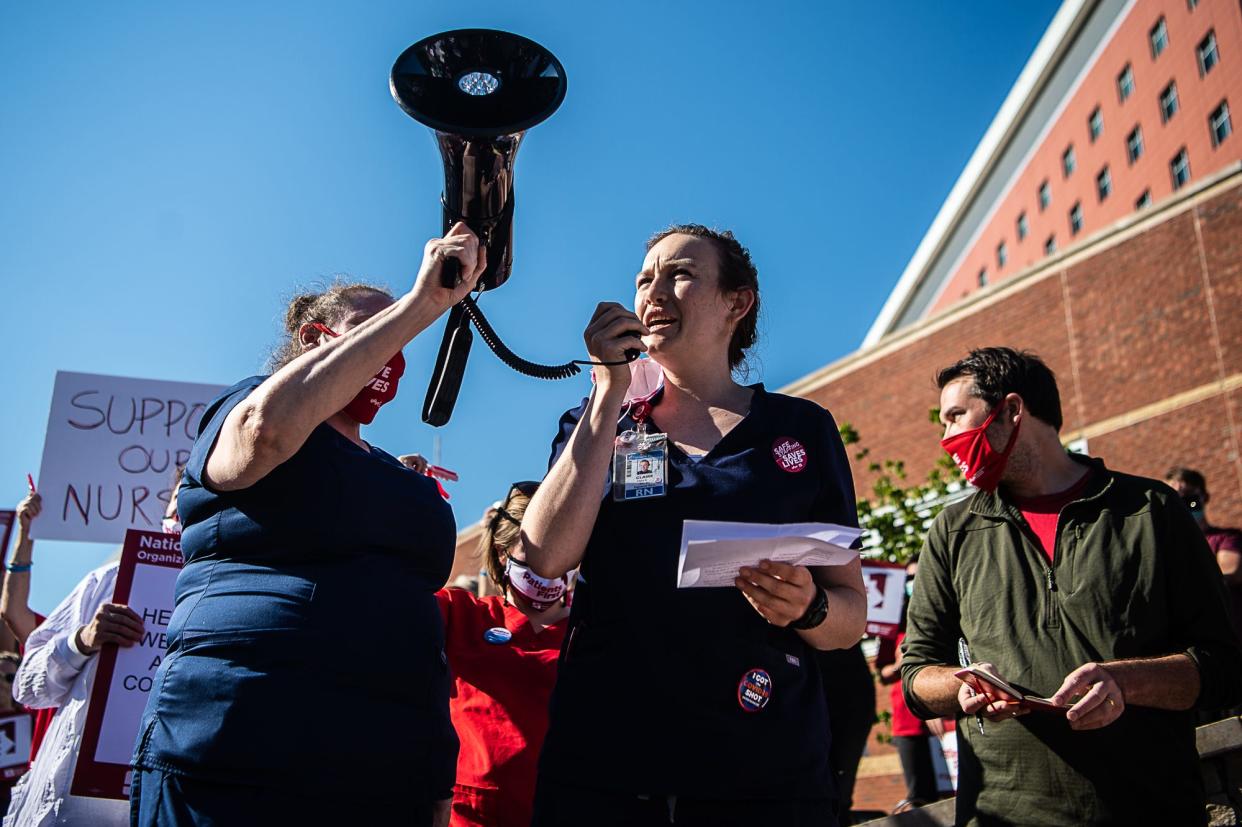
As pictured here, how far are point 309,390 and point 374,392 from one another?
532 mm

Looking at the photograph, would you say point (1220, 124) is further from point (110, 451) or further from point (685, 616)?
point (685, 616)

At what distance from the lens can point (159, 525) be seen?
5.65m

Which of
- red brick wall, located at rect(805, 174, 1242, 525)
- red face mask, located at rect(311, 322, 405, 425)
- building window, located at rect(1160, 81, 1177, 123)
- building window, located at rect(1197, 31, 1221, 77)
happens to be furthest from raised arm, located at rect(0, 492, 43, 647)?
building window, located at rect(1160, 81, 1177, 123)

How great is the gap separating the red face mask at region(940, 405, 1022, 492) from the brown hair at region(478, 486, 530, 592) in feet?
5.40

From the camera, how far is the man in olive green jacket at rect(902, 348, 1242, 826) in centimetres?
303

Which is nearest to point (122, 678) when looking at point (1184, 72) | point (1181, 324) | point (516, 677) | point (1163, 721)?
point (516, 677)

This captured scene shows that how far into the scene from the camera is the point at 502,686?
372 centimetres

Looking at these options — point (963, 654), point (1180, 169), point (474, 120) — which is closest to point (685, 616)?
point (474, 120)

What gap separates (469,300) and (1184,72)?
44.3 meters

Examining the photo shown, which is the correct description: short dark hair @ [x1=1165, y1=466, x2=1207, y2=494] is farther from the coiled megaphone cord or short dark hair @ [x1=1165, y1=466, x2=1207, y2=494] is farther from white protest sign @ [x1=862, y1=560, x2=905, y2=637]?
the coiled megaphone cord

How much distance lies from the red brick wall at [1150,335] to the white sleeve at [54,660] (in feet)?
55.9

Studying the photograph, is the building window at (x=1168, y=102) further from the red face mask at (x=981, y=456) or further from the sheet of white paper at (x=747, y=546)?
the sheet of white paper at (x=747, y=546)

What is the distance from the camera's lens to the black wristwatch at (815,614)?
252 cm

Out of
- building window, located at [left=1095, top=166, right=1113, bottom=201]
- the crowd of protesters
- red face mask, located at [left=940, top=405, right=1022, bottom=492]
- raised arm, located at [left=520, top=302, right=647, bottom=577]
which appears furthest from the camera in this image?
building window, located at [left=1095, top=166, right=1113, bottom=201]
